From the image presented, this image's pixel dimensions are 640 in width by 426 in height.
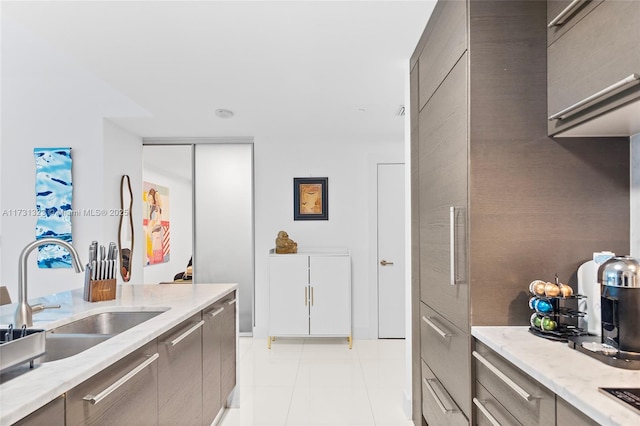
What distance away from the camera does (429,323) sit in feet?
7.09

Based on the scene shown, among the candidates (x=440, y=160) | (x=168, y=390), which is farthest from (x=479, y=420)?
(x=168, y=390)

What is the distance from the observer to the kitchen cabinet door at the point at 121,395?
45.4 inches

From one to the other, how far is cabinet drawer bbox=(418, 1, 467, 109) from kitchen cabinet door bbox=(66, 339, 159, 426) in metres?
1.78

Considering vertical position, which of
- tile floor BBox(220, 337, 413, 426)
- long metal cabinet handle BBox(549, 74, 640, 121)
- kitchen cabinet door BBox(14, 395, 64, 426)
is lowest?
tile floor BBox(220, 337, 413, 426)

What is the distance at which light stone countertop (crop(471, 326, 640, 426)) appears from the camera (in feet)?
2.81

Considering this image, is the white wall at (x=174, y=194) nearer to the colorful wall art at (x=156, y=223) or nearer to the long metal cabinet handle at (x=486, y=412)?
the colorful wall art at (x=156, y=223)

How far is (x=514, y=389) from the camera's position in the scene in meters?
1.23

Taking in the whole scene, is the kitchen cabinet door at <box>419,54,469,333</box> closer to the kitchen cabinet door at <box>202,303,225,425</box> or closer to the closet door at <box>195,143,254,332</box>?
the kitchen cabinet door at <box>202,303,225,425</box>

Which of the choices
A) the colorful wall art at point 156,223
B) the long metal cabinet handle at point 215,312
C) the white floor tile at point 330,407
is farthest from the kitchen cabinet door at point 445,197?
the colorful wall art at point 156,223

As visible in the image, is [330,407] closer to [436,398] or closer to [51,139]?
[436,398]

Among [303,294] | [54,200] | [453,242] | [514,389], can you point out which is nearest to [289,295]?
[303,294]

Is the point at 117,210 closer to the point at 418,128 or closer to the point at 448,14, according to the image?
the point at 418,128

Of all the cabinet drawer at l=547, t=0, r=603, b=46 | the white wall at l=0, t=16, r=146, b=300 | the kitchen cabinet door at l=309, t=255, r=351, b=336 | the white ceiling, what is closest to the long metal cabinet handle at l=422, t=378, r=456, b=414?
the cabinet drawer at l=547, t=0, r=603, b=46

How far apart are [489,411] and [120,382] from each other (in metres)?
1.28
